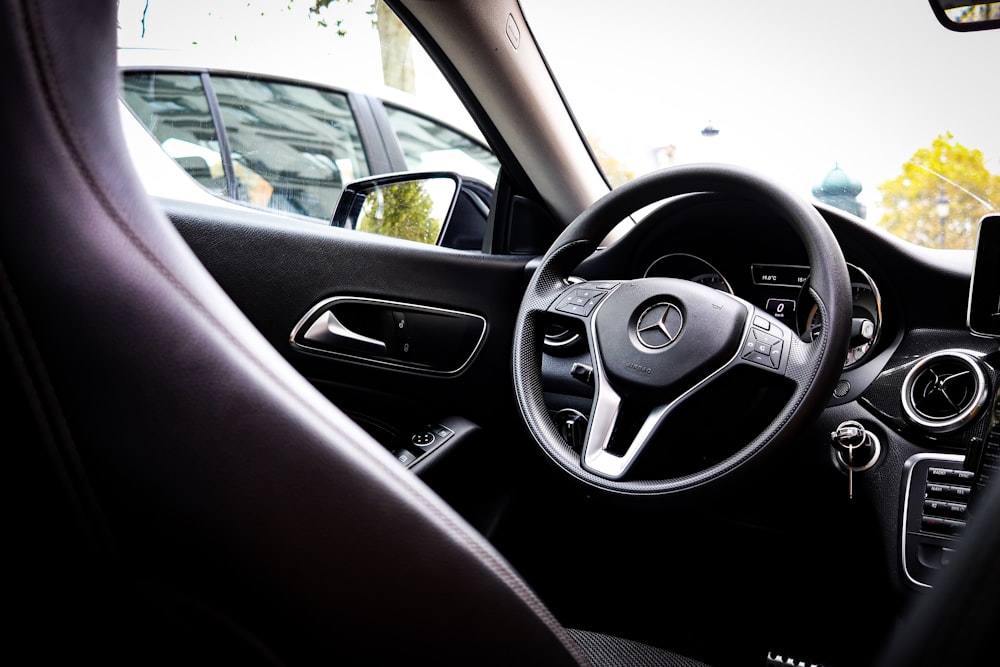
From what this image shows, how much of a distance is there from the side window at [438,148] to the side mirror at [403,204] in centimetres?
6

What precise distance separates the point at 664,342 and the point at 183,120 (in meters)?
1.30

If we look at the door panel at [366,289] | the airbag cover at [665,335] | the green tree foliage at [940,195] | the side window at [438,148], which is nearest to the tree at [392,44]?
the side window at [438,148]

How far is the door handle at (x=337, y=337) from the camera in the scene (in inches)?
75.3

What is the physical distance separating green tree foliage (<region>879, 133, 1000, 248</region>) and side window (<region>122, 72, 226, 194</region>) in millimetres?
1537

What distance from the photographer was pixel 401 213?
87.6 inches

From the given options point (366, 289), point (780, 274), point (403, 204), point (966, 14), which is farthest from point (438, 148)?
point (966, 14)

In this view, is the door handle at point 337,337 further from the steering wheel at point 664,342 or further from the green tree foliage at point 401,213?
the steering wheel at point 664,342

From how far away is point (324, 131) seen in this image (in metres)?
2.27

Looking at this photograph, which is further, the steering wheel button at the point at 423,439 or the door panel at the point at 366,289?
the steering wheel button at the point at 423,439

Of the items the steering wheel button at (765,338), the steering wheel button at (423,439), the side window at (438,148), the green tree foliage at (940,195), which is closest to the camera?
the steering wheel button at (765,338)

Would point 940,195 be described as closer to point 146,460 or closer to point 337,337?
point 337,337

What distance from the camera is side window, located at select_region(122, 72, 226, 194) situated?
186cm

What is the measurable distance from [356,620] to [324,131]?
1.91m

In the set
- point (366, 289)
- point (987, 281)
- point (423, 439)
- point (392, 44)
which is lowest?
point (423, 439)
